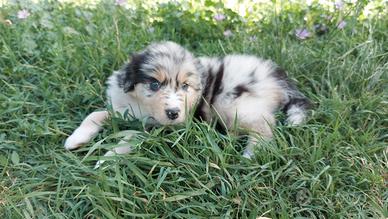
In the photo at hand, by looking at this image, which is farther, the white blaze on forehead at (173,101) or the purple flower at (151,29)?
the purple flower at (151,29)

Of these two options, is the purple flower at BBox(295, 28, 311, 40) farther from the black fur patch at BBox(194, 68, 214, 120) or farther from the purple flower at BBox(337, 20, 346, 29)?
the black fur patch at BBox(194, 68, 214, 120)

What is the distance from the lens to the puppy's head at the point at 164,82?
3.39m

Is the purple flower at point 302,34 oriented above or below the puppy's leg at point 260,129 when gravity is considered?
above

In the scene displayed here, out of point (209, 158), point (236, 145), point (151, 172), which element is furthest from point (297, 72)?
point (151, 172)

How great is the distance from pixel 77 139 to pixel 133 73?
1.95 feet

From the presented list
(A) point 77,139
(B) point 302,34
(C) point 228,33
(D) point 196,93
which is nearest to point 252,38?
(C) point 228,33

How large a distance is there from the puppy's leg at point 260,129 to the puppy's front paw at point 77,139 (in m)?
1.08

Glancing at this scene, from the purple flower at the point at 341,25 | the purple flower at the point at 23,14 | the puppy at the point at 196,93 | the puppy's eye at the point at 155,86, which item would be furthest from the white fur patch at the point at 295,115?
the purple flower at the point at 23,14

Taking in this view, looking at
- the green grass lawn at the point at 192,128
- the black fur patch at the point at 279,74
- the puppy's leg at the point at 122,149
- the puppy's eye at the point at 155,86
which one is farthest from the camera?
the black fur patch at the point at 279,74

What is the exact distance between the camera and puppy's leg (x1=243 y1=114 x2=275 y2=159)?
347 centimetres

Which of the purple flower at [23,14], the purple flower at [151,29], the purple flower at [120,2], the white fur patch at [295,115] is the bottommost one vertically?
the white fur patch at [295,115]

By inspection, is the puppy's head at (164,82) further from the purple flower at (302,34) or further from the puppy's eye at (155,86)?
the purple flower at (302,34)

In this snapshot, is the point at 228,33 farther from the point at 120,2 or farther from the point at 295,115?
the point at 295,115

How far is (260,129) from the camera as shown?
3.57 m
